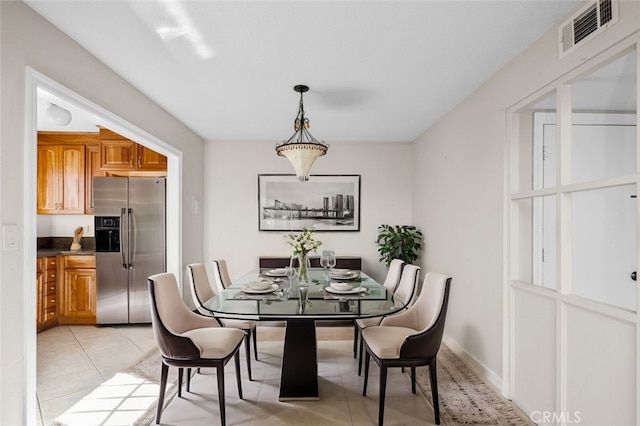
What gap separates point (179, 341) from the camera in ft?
7.51

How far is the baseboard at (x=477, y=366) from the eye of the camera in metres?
2.90

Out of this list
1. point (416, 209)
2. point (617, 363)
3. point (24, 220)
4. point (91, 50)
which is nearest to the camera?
point (617, 363)

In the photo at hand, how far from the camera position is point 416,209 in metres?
5.39

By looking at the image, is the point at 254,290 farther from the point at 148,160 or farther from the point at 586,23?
the point at 148,160

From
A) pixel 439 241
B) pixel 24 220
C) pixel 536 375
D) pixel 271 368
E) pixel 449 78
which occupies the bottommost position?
pixel 271 368

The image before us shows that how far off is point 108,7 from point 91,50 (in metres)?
0.67

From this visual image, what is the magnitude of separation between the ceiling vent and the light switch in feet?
10.5

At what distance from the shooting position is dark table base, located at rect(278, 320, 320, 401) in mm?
2697

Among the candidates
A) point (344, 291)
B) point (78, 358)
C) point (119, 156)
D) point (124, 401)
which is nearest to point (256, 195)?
point (119, 156)

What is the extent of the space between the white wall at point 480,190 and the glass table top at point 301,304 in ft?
3.28

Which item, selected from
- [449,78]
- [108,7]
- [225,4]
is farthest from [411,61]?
[108,7]

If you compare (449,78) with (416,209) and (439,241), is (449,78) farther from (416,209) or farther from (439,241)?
(416,209)

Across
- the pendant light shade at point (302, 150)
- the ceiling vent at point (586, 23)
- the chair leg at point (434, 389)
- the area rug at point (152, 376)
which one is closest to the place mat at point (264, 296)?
the area rug at point (152, 376)
